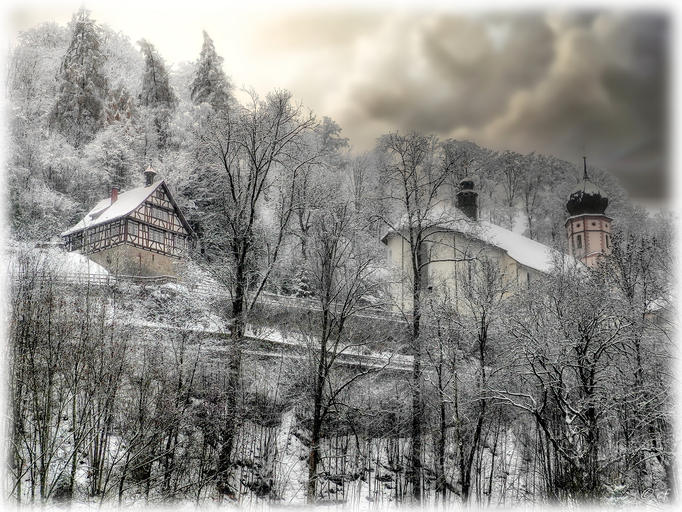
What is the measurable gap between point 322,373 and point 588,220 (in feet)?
97.6

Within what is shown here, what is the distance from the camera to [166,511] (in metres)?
13.2

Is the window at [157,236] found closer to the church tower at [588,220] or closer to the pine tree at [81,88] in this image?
the pine tree at [81,88]

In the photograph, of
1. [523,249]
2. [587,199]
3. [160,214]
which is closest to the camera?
[160,214]

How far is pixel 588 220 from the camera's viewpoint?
39.9 meters

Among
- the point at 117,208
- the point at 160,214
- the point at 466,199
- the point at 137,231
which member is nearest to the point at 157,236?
the point at 160,214

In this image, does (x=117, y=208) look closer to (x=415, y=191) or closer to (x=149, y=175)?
(x=149, y=175)

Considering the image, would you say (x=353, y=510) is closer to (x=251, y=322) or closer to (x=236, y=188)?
(x=251, y=322)

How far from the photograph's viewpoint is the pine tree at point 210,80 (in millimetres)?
36438

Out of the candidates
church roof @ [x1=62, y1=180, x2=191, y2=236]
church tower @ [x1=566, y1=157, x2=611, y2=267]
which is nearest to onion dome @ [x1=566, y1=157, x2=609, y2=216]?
church tower @ [x1=566, y1=157, x2=611, y2=267]

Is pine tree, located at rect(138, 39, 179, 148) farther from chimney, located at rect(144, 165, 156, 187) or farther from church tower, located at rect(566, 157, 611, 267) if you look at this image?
church tower, located at rect(566, 157, 611, 267)

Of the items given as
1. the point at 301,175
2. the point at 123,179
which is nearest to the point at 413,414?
the point at 301,175

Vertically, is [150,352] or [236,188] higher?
[236,188]

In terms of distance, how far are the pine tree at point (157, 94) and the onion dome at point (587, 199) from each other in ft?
85.5

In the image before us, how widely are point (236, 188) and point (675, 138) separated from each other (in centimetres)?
1244
